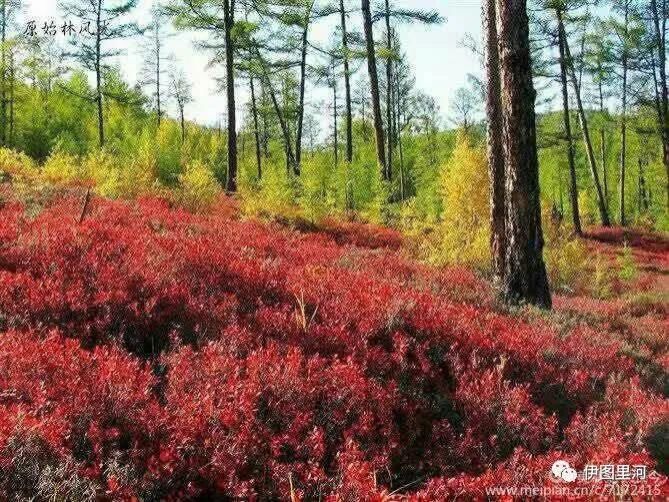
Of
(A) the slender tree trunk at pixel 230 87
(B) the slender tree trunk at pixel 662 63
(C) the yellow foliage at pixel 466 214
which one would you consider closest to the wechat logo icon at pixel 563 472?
(C) the yellow foliage at pixel 466 214

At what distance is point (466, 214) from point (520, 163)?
27.7 ft

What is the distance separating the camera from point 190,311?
476cm

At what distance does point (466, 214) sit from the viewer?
16.5 meters

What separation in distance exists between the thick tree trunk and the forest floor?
4.50 ft

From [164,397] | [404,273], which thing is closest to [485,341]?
[164,397]

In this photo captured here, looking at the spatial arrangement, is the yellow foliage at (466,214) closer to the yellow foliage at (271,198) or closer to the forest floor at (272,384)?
the yellow foliage at (271,198)

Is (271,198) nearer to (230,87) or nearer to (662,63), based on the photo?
(230,87)

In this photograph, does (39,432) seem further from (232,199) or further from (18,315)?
(232,199)

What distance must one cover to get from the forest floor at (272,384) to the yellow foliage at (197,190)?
23.1ft

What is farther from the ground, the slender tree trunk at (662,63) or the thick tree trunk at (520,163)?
the slender tree trunk at (662,63)

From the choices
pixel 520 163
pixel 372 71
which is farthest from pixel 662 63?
pixel 520 163

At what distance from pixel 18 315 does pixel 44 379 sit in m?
1.02

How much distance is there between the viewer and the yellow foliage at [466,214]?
40.8 feet

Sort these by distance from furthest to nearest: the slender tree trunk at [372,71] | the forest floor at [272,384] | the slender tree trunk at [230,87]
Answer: the slender tree trunk at [230,87] < the slender tree trunk at [372,71] < the forest floor at [272,384]
